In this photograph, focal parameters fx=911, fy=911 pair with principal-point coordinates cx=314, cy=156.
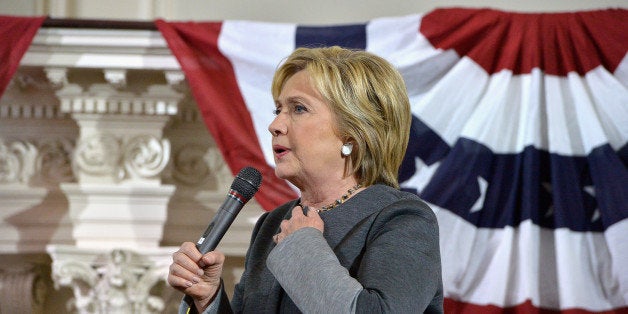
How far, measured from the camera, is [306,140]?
5.24 feet

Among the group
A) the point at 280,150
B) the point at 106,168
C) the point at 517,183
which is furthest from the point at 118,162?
the point at 280,150

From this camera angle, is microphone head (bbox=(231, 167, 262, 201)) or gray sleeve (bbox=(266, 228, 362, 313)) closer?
gray sleeve (bbox=(266, 228, 362, 313))

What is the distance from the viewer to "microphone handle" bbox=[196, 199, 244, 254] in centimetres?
149

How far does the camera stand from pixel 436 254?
56.1 inches

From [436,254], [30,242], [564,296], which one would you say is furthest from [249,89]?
[436,254]

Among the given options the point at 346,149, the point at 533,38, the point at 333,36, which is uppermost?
the point at 346,149

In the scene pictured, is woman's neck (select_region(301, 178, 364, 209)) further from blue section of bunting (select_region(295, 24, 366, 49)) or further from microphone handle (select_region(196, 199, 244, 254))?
blue section of bunting (select_region(295, 24, 366, 49))

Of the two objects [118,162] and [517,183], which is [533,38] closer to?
[517,183]

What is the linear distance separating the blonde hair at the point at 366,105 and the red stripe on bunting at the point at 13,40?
192cm

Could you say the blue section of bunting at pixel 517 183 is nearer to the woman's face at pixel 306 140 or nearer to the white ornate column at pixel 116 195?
the white ornate column at pixel 116 195

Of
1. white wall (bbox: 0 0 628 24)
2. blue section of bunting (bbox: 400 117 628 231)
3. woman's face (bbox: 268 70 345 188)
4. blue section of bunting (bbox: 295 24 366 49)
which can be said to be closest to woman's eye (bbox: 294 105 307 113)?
woman's face (bbox: 268 70 345 188)

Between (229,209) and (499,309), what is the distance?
1.76m

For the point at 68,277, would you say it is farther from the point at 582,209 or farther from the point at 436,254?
the point at 436,254

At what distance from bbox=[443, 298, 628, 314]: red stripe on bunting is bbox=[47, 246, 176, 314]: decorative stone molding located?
3.39 ft
